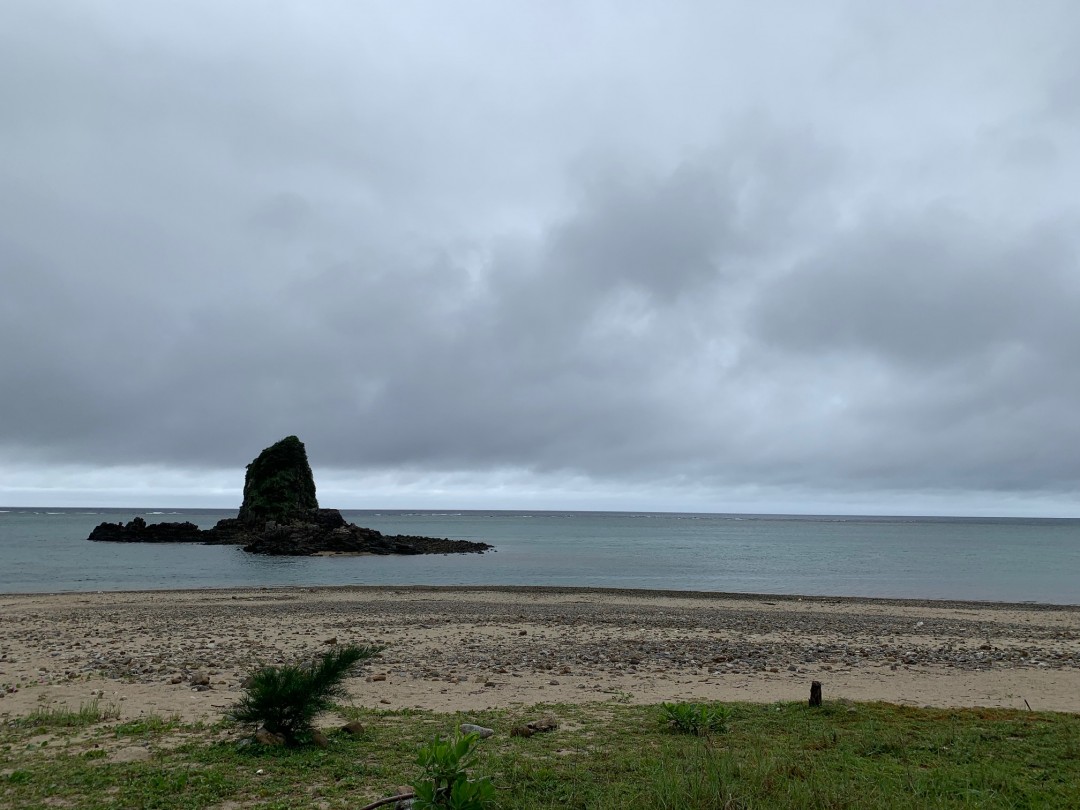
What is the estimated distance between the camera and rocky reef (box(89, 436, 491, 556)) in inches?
3580

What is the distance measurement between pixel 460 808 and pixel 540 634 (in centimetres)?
1752

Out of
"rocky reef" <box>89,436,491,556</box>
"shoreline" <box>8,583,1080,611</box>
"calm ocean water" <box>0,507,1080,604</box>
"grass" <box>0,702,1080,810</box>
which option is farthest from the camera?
"rocky reef" <box>89,436,491,556</box>

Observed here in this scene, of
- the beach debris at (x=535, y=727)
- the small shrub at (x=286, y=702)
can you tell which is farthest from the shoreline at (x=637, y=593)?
the small shrub at (x=286, y=702)

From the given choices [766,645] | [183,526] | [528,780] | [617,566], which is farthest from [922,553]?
[183,526]

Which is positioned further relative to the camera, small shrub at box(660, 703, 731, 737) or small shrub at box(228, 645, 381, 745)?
small shrub at box(660, 703, 731, 737)

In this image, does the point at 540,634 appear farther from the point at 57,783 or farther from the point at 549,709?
the point at 57,783

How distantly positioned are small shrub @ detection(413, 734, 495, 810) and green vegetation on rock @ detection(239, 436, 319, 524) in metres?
116

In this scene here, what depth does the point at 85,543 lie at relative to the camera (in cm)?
9644

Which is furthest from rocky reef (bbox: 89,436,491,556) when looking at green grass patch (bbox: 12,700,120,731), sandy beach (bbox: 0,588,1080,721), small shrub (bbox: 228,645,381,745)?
small shrub (bbox: 228,645,381,745)

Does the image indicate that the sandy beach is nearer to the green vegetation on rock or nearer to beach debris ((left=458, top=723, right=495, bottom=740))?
beach debris ((left=458, top=723, right=495, bottom=740))

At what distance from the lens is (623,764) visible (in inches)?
345

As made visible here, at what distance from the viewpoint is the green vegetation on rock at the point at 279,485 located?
388ft

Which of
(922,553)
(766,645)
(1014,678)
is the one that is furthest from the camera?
(922,553)

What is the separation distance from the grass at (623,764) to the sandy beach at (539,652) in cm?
261
